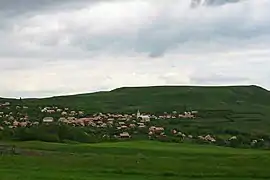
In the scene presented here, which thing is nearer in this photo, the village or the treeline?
the treeline

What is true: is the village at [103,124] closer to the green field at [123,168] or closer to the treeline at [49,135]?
the treeline at [49,135]

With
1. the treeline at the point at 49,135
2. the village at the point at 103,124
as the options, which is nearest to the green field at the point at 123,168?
the treeline at the point at 49,135

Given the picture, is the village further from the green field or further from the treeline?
the green field

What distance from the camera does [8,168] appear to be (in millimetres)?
42188

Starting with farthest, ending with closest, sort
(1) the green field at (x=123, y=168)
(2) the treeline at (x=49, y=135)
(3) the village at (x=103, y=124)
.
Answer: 1. (3) the village at (x=103, y=124)
2. (2) the treeline at (x=49, y=135)
3. (1) the green field at (x=123, y=168)

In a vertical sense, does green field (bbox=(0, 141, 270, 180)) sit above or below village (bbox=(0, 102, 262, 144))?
below

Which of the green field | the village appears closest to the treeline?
the village

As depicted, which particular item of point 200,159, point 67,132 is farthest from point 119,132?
point 200,159

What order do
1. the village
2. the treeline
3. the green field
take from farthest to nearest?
the village < the treeline < the green field

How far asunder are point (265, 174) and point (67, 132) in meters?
51.6

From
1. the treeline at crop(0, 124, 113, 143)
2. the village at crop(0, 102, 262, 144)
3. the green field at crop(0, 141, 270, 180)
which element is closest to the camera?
the green field at crop(0, 141, 270, 180)

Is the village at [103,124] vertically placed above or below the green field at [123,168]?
above

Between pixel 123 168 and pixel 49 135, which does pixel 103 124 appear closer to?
pixel 49 135

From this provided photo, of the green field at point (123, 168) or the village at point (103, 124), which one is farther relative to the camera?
the village at point (103, 124)
